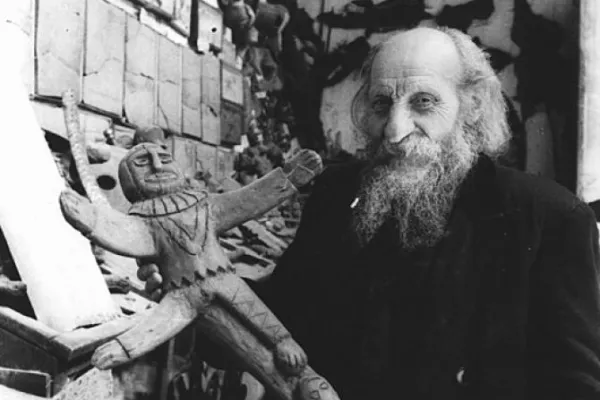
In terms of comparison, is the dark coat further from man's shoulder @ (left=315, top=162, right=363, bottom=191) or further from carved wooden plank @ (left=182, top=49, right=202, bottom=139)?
carved wooden plank @ (left=182, top=49, right=202, bottom=139)

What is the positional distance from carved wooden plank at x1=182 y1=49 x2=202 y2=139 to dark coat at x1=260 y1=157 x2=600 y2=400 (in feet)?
13.3

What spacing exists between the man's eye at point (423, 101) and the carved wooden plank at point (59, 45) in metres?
2.99

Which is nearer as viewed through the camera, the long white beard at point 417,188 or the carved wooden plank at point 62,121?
the long white beard at point 417,188

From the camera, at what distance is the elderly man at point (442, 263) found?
1.69 metres

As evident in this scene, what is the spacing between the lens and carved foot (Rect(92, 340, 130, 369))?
152 centimetres

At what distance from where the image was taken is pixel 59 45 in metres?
4.34

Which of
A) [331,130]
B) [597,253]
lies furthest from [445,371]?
[331,130]

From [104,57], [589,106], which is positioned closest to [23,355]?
[104,57]

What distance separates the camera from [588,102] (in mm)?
5164

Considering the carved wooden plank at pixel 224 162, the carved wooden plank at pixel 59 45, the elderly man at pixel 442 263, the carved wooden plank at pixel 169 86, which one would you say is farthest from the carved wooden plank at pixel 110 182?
the elderly man at pixel 442 263

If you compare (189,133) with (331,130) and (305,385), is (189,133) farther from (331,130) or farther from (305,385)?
(305,385)

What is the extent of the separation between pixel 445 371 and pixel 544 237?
1.27 ft

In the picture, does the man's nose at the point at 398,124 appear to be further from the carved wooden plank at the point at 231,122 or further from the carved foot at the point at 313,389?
the carved wooden plank at the point at 231,122

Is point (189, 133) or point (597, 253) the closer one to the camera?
point (597, 253)
